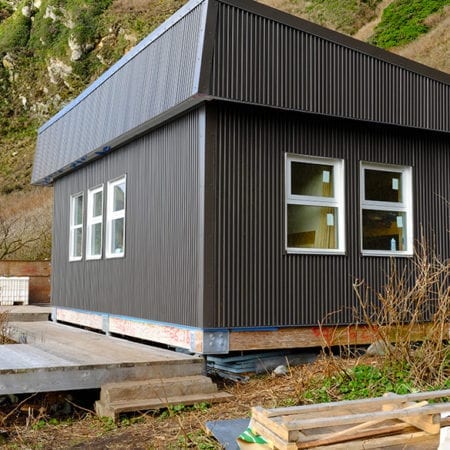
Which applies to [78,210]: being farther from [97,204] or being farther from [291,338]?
[291,338]

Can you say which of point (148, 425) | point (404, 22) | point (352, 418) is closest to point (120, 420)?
point (148, 425)

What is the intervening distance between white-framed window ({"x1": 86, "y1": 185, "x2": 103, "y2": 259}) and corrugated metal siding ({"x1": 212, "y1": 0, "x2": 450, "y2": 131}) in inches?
161

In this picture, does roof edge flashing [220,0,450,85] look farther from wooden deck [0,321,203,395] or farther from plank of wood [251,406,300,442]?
plank of wood [251,406,300,442]

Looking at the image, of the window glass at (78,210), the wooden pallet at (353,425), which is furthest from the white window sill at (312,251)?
the window glass at (78,210)

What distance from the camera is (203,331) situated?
7664 mm

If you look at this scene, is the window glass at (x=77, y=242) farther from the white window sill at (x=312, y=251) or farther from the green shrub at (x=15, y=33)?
the green shrub at (x=15, y=33)

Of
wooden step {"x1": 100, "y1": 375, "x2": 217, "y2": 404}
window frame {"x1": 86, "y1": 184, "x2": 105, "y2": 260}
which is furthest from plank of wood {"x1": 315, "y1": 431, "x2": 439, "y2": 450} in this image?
window frame {"x1": 86, "y1": 184, "x2": 105, "y2": 260}

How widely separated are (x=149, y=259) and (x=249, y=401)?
2.94 metres

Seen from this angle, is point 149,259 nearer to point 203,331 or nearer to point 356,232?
point 203,331

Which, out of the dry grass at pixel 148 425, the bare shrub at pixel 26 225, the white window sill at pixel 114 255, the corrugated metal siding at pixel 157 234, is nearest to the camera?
the dry grass at pixel 148 425

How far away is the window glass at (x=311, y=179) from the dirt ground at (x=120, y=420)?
2231 millimetres

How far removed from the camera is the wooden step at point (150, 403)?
21.1 feet

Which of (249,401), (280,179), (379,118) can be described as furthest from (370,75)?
(249,401)

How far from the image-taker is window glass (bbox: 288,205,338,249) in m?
8.52
